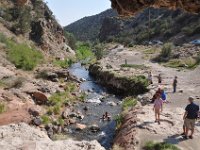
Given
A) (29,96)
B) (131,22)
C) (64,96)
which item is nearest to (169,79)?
(64,96)

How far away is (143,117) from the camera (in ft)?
76.4

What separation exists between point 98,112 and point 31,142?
14499mm

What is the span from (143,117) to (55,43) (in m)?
66.0

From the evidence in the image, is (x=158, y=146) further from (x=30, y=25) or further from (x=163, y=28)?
(x=163, y=28)

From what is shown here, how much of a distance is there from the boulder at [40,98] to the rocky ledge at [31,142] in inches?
484

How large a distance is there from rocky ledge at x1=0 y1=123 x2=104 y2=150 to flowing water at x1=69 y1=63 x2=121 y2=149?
5.02 m

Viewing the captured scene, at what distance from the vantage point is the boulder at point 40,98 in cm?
3182

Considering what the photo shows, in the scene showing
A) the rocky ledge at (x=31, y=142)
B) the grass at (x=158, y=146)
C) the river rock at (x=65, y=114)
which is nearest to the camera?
the rocky ledge at (x=31, y=142)

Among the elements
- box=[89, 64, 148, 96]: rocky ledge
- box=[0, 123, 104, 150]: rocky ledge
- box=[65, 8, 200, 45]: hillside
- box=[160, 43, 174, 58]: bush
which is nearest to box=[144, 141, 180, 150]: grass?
box=[0, 123, 104, 150]: rocky ledge

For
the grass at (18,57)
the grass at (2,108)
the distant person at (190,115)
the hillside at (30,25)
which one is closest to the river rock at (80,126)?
the grass at (2,108)

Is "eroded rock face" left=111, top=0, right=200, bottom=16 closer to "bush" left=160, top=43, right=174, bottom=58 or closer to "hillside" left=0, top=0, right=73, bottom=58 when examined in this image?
"hillside" left=0, top=0, right=73, bottom=58

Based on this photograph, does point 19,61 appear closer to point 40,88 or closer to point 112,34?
point 40,88

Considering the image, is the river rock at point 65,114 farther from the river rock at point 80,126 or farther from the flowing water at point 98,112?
the river rock at point 80,126

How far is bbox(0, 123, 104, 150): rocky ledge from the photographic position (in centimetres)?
1712
